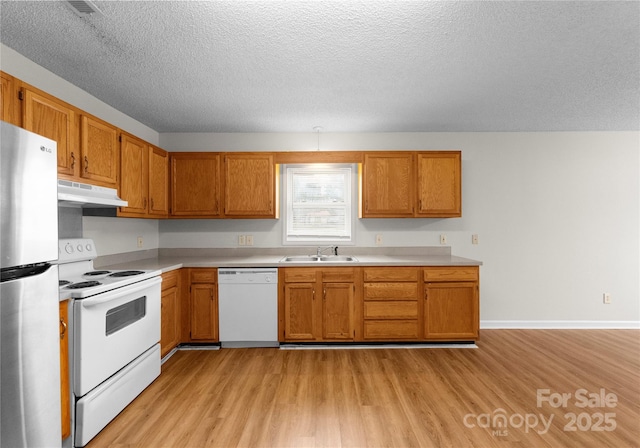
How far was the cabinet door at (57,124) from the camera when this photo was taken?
1.86 metres

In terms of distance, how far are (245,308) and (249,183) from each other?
1403 mm

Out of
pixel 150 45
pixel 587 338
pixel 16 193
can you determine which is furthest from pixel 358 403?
pixel 587 338

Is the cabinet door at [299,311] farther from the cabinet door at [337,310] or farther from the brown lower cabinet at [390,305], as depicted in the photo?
the brown lower cabinet at [390,305]

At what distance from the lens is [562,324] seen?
12.8ft

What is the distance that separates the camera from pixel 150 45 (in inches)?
79.6

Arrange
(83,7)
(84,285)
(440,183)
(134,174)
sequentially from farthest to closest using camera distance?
1. (440,183)
2. (134,174)
3. (84,285)
4. (83,7)

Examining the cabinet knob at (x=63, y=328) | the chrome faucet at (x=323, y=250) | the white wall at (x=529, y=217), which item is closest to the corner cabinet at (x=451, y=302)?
the white wall at (x=529, y=217)

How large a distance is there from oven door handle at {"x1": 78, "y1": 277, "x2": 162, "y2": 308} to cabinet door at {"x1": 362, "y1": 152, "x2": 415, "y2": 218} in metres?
2.32

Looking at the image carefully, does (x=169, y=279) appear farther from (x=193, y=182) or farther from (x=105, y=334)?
(x=193, y=182)

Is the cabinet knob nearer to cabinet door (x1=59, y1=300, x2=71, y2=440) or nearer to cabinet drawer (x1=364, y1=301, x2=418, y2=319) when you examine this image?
cabinet door (x1=59, y1=300, x2=71, y2=440)

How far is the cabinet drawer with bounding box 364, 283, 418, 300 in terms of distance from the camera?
10.7 ft

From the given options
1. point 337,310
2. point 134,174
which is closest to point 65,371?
point 134,174

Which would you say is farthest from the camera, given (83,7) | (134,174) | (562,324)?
(562,324)

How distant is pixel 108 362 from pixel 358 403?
5.62 ft
